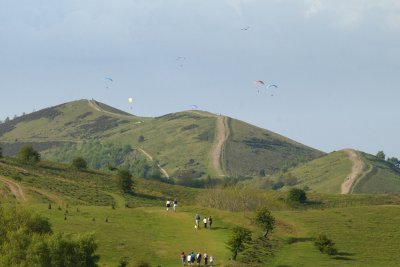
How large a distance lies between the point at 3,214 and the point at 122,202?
178 feet

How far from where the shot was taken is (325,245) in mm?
73688

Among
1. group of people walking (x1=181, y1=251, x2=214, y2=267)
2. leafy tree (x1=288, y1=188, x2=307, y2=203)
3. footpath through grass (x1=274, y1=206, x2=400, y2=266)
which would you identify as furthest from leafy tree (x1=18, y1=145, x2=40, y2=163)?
group of people walking (x1=181, y1=251, x2=214, y2=267)

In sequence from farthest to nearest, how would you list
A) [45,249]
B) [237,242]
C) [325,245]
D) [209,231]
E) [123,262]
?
[209,231], [325,245], [237,242], [123,262], [45,249]

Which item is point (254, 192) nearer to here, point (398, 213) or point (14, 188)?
point (398, 213)

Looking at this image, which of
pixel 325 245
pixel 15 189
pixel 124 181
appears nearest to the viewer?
pixel 325 245

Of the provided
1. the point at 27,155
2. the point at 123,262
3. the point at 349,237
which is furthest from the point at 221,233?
the point at 27,155

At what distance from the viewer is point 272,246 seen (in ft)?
244

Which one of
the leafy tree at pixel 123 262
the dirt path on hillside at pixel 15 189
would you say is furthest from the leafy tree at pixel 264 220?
the dirt path on hillside at pixel 15 189

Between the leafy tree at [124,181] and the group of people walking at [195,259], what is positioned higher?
the leafy tree at [124,181]

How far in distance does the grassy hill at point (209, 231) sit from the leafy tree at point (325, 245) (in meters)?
0.76

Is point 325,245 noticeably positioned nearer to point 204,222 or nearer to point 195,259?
point 204,222

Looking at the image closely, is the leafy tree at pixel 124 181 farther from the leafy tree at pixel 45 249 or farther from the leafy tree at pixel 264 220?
the leafy tree at pixel 45 249

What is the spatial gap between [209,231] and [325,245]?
14428 millimetres

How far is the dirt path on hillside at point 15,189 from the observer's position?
101m
